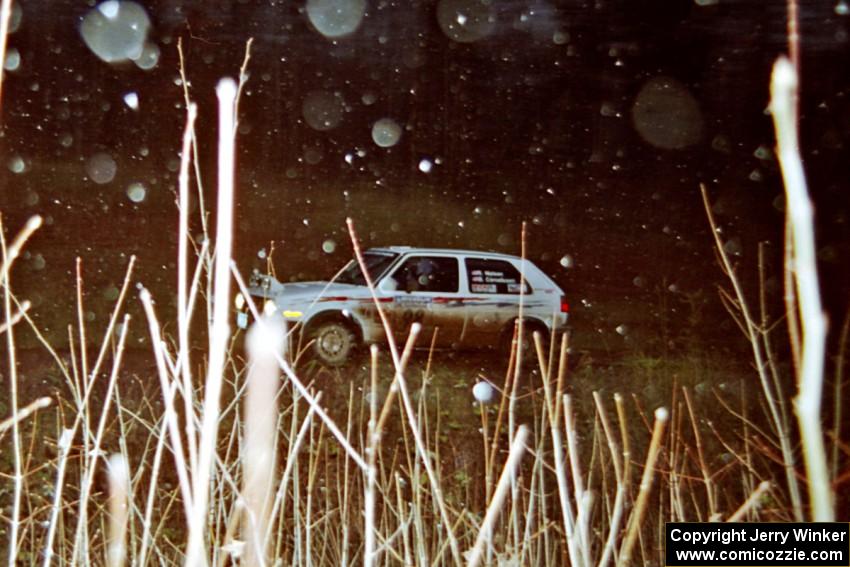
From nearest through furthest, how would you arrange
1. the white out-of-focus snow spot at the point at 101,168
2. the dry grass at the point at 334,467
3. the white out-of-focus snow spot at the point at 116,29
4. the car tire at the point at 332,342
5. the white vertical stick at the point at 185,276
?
the white vertical stick at the point at 185,276
the dry grass at the point at 334,467
the car tire at the point at 332,342
the white out-of-focus snow spot at the point at 116,29
the white out-of-focus snow spot at the point at 101,168

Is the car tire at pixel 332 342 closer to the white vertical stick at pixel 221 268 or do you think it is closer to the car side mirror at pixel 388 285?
the car side mirror at pixel 388 285

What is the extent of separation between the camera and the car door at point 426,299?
3625 mm

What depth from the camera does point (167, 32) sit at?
3928 millimetres

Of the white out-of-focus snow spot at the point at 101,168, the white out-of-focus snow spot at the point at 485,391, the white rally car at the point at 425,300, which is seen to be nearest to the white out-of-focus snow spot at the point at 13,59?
the white out-of-focus snow spot at the point at 101,168

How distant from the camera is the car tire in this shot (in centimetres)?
358

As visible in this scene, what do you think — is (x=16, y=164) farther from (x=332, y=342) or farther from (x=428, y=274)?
(x=428, y=274)

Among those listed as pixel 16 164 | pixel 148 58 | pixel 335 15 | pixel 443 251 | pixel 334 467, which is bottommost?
pixel 334 467

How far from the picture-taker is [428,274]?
3711 millimetres

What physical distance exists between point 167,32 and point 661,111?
2.96 meters

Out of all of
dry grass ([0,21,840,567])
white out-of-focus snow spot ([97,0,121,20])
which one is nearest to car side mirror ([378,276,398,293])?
dry grass ([0,21,840,567])

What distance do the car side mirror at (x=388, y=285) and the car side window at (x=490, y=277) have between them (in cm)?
42

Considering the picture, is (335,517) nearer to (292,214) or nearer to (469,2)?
(292,214)

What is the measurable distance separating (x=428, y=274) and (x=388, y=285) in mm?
238

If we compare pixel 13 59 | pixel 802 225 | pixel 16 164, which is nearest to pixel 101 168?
pixel 16 164
